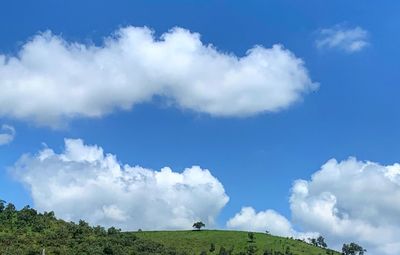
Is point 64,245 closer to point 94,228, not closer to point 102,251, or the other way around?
point 102,251

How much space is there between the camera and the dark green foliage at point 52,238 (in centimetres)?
16700

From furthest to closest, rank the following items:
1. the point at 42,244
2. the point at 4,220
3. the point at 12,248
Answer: the point at 4,220 → the point at 42,244 → the point at 12,248

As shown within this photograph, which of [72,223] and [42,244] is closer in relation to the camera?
[42,244]

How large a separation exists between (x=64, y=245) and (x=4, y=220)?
78.8 feet

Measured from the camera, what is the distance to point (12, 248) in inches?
6309

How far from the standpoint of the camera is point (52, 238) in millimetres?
178250

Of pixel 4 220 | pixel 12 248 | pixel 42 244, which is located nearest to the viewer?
pixel 12 248

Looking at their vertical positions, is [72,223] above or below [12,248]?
above

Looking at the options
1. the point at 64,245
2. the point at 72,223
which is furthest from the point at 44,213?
the point at 64,245

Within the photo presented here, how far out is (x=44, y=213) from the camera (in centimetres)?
19762

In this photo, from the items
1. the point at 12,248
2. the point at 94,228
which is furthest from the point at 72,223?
the point at 12,248

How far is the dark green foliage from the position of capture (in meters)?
167

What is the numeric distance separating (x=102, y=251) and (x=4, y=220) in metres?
34.4

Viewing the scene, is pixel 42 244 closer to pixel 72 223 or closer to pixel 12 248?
pixel 12 248
